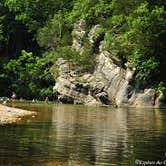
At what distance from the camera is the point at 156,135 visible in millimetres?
30469

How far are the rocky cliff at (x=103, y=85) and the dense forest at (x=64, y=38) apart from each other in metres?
1.39

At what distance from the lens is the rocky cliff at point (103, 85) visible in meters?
73.4

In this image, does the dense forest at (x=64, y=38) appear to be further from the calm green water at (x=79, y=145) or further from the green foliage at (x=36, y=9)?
the calm green water at (x=79, y=145)

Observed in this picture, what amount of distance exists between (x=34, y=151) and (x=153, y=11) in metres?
53.1

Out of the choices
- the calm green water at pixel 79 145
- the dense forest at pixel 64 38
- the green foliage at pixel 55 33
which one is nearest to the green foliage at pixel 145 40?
the dense forest at pixel 64 38

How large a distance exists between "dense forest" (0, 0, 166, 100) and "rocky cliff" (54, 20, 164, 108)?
1.39 metres

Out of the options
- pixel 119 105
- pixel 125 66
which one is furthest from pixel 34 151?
pixel 125 66

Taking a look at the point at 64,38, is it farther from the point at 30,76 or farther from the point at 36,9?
the point at 36,9

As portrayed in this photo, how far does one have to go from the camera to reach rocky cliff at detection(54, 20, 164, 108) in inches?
2889

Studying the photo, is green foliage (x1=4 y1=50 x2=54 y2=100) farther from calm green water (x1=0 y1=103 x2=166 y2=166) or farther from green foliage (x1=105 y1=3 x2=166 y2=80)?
calm green water (x1=0 y1=103 x2=166 y2=166)

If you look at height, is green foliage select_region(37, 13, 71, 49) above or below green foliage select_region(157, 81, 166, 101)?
above

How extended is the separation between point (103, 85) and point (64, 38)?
Result: 20.8 m

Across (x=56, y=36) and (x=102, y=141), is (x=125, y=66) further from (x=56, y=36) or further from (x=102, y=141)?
(x=102, y=141)

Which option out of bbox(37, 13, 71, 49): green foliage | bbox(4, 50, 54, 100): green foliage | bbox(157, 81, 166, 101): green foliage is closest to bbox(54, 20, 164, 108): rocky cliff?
bbox(157, 81, 166, 101): green foliage
